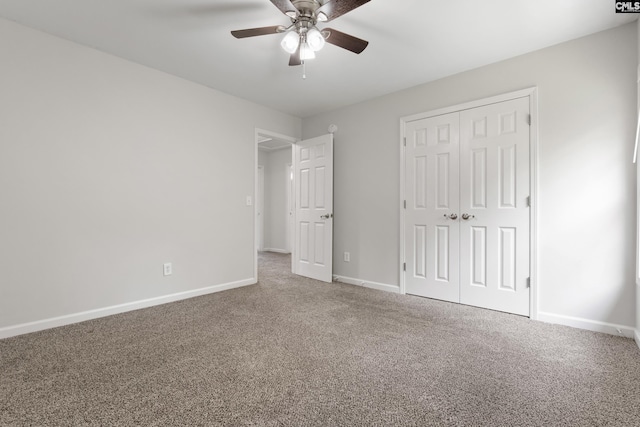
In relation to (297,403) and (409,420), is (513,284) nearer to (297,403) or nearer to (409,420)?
(409,420)

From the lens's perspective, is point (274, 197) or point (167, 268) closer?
point (167, 268)

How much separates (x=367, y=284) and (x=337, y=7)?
3.04m

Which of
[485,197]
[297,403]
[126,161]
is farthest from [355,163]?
[297,403]

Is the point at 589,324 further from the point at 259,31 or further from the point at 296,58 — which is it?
the point at 259,31

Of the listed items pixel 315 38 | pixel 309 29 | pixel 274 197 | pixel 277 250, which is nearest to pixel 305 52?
pixel 309 29

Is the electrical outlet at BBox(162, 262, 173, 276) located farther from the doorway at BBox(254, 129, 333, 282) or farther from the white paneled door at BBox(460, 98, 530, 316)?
the white paneled door at BBox(460, 98, 530, 316)

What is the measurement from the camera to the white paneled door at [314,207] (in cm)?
416

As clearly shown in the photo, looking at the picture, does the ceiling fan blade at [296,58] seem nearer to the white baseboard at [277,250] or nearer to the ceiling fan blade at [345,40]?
the ceiling fan blade at [345,40]

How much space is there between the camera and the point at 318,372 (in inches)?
A: 71.1

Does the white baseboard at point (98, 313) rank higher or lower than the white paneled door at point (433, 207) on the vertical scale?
lower

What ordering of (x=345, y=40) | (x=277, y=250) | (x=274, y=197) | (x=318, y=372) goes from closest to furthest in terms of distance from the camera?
1. (x=318, y=372)
2. (x=345, y=40)
3. (x=277, y=250)
4. (x=274, y=197)

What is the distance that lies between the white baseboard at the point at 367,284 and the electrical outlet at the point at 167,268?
2.08 m

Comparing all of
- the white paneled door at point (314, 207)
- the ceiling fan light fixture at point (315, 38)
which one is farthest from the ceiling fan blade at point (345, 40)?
the white paneled door at point (314, 207)

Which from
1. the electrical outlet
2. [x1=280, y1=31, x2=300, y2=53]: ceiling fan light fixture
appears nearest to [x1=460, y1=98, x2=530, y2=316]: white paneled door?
[x1=280, y1=31, x2=300, y2=53]: ceiling fan light fixture
